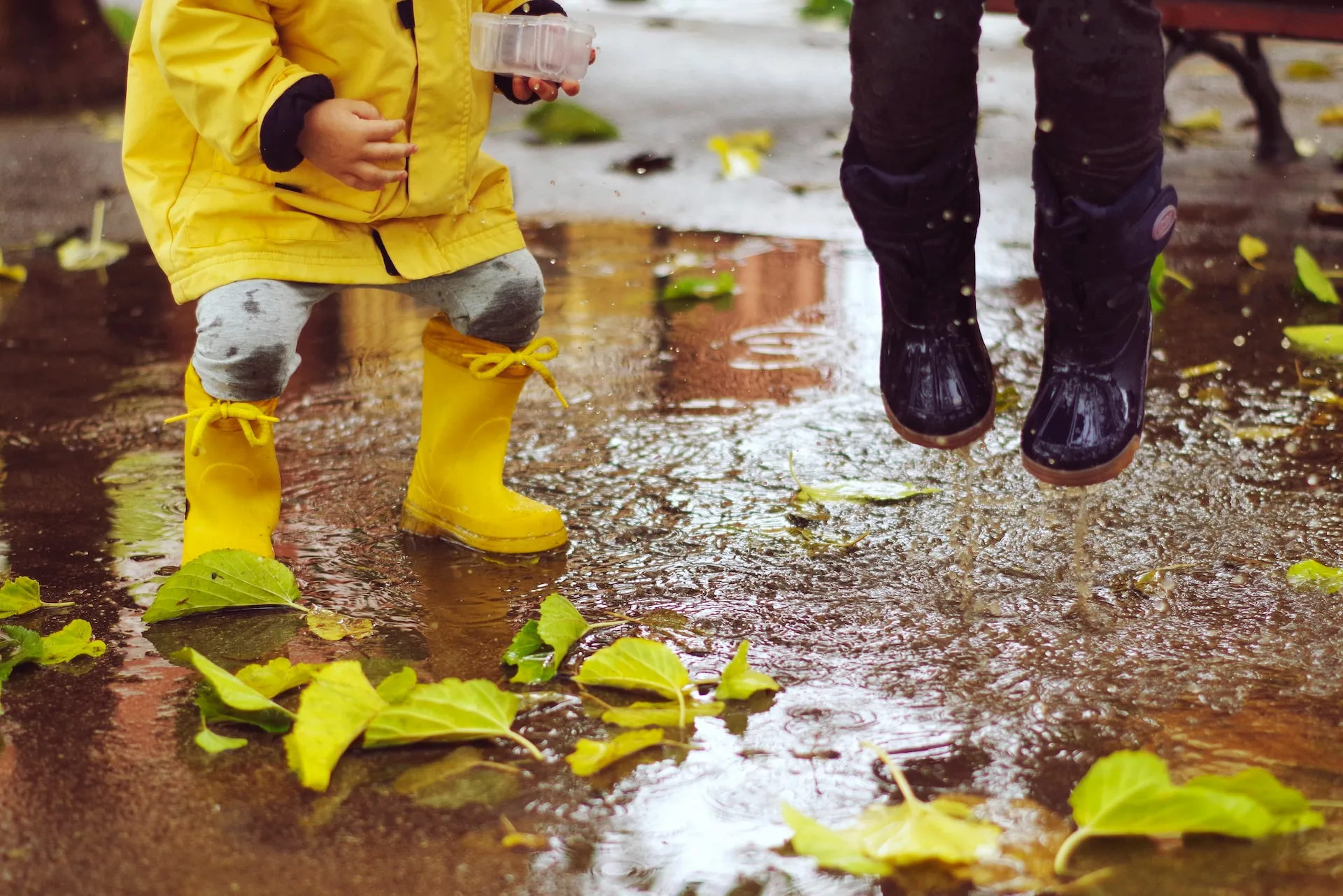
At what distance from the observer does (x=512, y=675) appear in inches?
69.5

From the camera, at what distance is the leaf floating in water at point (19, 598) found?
1949 mm

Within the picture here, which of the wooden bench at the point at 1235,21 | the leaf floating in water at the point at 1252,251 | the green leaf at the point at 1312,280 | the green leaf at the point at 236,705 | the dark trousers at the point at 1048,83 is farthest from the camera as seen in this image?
the wooden bench at the point at 1235,21

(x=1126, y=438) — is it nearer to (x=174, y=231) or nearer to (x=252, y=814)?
(x=252, y=814)

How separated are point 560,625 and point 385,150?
652 millimetres

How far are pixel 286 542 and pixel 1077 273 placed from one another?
1.22 meters

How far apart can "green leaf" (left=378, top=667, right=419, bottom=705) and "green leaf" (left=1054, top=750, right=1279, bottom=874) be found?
2.42 ft

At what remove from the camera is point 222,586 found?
1.92 metres

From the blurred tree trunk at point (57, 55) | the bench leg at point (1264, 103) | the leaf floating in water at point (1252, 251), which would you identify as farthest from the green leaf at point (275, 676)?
the blurred tree trunk at point (57, 55)

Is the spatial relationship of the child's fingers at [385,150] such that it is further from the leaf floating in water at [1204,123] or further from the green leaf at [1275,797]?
the leaf floating in water at [1204,123]

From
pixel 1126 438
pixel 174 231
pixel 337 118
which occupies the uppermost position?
pixel 337 118

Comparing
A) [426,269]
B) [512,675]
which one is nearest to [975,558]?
[512,675]

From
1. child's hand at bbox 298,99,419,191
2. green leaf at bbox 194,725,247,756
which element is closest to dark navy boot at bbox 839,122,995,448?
child's hand at bbox 298,99,419,191

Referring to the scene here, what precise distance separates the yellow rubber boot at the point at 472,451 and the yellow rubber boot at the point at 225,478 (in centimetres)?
25

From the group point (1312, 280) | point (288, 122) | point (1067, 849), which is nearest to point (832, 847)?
point (1067, 849)
